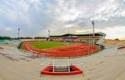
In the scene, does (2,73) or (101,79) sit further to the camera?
(2,73)

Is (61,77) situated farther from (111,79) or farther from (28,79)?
(111,79)

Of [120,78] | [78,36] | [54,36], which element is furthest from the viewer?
[54,36]

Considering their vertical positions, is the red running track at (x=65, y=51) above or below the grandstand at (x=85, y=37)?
below

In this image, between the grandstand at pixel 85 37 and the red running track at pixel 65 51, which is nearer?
the red running track at pixel 65 51

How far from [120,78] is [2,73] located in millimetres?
9047

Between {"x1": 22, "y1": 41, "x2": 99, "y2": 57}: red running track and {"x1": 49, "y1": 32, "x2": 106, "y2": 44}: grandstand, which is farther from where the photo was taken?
{"x1": 49, "y1": 32, "x2": 106, "y2": 44}: grandstand

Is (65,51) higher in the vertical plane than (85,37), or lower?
lower

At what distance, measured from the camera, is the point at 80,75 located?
1844 centimetres

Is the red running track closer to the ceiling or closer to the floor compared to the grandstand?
closer to the floor

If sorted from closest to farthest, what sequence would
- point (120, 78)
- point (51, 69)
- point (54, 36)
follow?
point (120, 78), point (51, 69), point (54, 36)

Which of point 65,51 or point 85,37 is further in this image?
point 85,37

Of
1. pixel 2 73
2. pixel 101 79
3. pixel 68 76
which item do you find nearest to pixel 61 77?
pixel 68 76

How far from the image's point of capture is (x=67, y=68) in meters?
22.9

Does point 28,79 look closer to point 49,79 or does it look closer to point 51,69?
point 49,79
